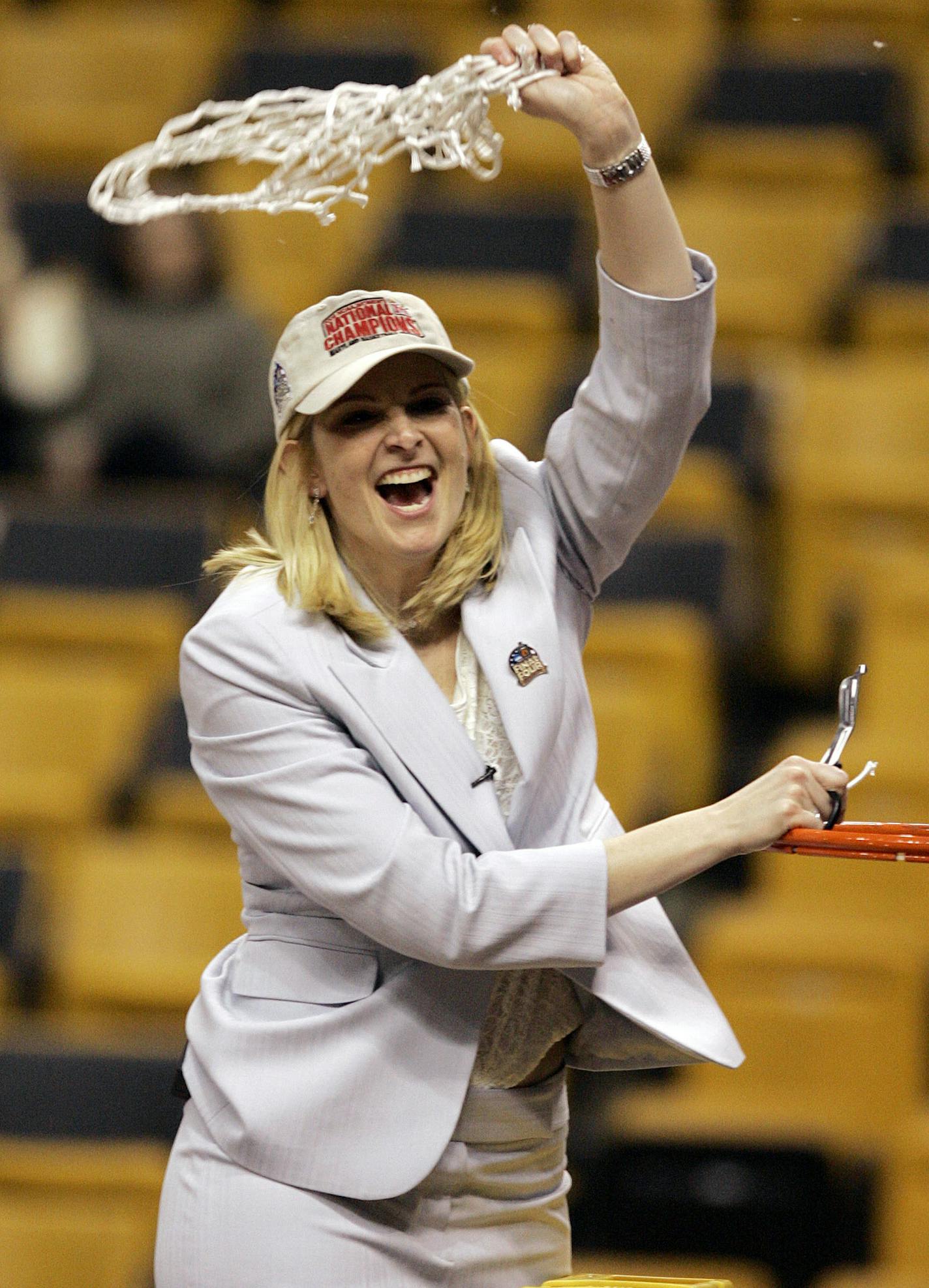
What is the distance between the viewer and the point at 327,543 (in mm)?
1679

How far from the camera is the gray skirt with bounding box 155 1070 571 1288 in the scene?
1.60 meters

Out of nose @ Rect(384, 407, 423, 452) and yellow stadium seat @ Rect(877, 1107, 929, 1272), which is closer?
nose @ Rect(384, 407, 423, 452)

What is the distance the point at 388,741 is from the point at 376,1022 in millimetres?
220

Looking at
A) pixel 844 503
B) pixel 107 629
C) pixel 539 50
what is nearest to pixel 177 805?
pixel 107 629

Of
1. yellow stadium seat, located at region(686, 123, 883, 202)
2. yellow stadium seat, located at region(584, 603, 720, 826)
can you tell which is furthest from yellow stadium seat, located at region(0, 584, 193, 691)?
yellow stadium seat, located at region(686, 123, 883, 202)

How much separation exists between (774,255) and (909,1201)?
8.09 feet

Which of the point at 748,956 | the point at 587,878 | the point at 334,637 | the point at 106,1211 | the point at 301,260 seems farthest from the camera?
the point at 301,260

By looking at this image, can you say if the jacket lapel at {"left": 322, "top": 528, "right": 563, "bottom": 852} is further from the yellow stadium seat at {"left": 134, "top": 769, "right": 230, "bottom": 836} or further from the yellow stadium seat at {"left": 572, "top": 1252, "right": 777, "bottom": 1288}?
the yellow stadium seat at {"left": 134, "top": 769, "right": 230, "bottom": 836}

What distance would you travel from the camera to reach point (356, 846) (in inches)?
61.3

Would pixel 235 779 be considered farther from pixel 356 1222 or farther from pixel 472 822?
pixel 356 1222

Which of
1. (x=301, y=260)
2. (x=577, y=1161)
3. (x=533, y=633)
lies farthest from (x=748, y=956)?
(x=301, y=260)

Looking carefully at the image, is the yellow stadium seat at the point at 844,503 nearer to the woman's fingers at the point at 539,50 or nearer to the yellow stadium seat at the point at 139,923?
the yellow stadium seat at the point at 139,923

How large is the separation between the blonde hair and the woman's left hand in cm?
22

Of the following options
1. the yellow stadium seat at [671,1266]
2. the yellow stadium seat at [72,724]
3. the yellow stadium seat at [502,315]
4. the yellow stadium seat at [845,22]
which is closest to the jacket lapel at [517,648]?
the yellow stadium seat at [671,1266]
